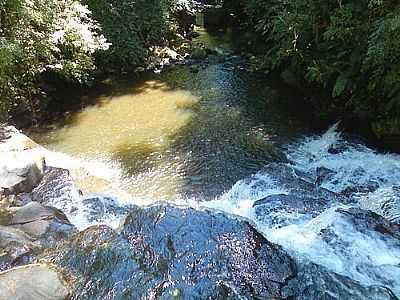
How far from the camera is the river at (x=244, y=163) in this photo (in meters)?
6.16

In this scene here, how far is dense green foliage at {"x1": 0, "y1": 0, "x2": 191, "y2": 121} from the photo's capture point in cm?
953

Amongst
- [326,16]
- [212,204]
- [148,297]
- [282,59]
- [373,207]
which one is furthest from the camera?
[282,59]

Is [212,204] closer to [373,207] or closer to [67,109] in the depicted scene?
[373,207]

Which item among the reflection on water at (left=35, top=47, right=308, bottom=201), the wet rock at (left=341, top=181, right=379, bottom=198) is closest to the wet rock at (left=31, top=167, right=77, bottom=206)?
the reflection on water at (left=35, top=47, right=308, bottom=201)

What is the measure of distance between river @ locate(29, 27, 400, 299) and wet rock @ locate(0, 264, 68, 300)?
1952 millimetres

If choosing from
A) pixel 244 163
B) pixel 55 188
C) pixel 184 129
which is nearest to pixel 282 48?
pixel 184 129

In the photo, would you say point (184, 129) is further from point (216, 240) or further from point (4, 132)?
point (216, 240)

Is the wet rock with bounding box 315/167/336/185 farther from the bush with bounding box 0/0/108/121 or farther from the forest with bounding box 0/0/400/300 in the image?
the bush with bounding box 0/0/108/121

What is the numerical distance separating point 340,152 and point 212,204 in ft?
9.48

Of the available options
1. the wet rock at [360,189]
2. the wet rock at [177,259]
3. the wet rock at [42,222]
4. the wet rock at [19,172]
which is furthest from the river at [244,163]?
the wet rock at [19,172]

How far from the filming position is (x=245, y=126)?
1018 centimetres

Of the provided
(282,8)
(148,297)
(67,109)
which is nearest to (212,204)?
(148,297)

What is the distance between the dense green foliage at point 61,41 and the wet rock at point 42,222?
11.9 ft

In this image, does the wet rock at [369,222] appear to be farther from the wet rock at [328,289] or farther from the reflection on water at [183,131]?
the reflection on water at [183,131]
